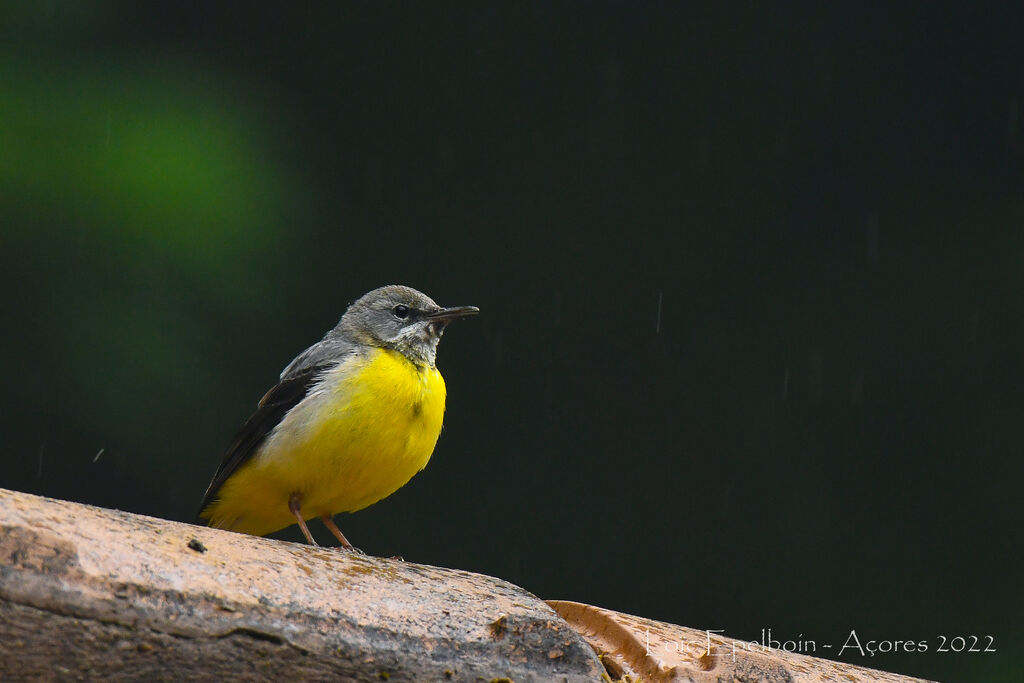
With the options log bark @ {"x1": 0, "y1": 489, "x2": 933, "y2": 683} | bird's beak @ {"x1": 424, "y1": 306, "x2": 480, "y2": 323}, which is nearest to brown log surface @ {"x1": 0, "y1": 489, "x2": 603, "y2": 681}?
log bark @ {"x1": 0, "y1": 489, "x2": 933, "y2": 683}

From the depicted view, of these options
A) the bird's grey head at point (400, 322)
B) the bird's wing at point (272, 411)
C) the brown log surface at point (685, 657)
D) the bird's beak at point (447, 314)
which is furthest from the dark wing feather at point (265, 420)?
the brown log surface at point (685, 657)

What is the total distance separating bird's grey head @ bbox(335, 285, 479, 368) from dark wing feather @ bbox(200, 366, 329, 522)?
30 centimetres

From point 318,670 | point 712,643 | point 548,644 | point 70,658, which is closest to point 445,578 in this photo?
point 548,644

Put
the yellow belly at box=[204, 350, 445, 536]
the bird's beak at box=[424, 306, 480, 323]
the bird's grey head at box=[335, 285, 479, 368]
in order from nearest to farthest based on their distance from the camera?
the yellow belly at box=[204, 350, 445, 536] < the bird's grey head at box=[335, 285, 479, 368] < the bird's beak at box=[424, 306, 480, 323]

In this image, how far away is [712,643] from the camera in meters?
3.09

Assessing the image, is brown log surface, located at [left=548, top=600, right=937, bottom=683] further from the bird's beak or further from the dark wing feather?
the bird's beak

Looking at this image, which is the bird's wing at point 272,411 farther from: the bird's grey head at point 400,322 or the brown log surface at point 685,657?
the brown log surface at point 685,657

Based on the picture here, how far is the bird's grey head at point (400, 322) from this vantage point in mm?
4543

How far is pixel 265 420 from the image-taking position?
432cm

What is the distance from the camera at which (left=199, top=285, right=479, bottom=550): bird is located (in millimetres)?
4031

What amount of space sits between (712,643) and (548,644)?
0.63m

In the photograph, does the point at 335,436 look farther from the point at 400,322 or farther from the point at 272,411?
the point at 400,322

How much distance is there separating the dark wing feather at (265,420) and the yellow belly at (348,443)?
1.5 inches

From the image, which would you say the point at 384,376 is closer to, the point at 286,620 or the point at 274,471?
the point at 274,471
